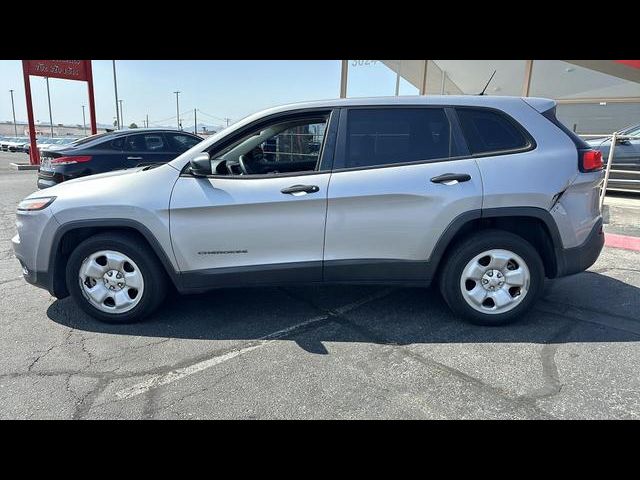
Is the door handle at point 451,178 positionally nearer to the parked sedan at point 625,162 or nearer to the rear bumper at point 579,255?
the rear bumper at point 579,255

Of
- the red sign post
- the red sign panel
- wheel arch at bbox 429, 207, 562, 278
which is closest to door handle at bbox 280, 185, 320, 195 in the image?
wheel arch at bbox 429, 207, 562, 278

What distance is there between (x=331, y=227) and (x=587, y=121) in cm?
2094

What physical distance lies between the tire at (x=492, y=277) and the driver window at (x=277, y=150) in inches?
57.5

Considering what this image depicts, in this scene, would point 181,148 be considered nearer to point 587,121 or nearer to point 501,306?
point 501,306

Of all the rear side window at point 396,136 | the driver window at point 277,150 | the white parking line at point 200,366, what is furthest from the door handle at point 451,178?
the white parking line at point 200,366

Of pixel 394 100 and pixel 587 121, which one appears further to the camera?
pixel 587 121

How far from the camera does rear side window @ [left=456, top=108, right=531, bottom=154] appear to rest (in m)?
3.33

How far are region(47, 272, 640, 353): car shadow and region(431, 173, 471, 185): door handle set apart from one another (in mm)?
1207

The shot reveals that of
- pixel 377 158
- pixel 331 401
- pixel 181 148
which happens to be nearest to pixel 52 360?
pixel 331 401

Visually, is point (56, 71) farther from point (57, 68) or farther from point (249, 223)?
point (249, 223)

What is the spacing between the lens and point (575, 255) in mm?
3375

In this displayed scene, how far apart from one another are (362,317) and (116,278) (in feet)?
6.97

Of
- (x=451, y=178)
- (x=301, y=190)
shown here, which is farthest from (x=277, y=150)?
(x=451, y=178)

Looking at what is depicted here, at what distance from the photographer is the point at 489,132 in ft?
11.0
